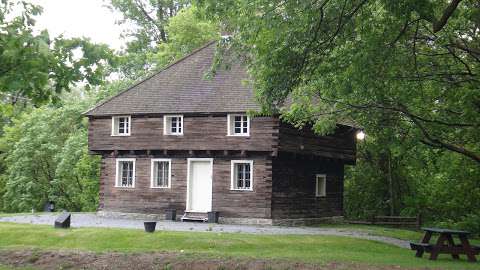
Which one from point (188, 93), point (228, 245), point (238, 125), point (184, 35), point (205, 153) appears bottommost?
point (228, 245)

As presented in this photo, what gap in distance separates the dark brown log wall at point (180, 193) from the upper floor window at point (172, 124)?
4.43 feet

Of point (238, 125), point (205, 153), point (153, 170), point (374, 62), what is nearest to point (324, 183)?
point (238, 125)

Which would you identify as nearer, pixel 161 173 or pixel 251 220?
pixel 251 220

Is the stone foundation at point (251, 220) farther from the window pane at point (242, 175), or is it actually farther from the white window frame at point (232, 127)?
the white window frame at point (232, 127)

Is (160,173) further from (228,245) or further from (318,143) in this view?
(228,245)

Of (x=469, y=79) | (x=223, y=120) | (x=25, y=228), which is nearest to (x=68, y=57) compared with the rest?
(x=469, y=79)

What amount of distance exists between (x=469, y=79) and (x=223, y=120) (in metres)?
12.8

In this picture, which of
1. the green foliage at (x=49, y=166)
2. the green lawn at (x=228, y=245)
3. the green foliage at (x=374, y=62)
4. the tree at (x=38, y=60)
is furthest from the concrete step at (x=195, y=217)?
the tree at (x=38, y=60)

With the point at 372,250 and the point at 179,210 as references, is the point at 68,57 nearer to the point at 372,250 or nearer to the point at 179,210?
the point at 372,250

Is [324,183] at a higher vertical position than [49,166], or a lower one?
lower

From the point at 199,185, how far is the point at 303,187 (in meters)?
5.35

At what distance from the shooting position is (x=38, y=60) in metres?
9.38

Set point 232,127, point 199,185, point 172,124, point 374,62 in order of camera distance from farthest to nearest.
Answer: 1. point 172,124
2. point 199,185
3. point 232,127
4. point 374,62

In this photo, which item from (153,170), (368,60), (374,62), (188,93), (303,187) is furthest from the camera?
(303,187)
